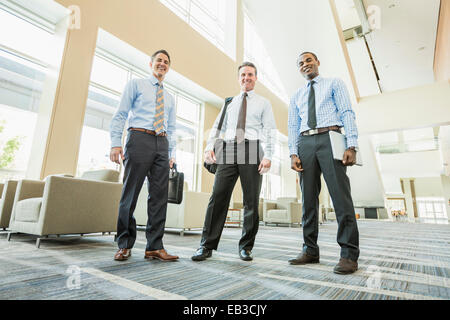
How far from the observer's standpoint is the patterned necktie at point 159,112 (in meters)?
1.83

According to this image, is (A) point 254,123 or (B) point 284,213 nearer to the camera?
(A) point 254,123

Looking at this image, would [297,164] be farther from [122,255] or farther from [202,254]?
[122,255]

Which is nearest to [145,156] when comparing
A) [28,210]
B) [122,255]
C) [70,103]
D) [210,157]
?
[210,157]

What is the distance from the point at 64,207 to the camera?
2.36 m

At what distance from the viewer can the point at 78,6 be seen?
4359 millimetres

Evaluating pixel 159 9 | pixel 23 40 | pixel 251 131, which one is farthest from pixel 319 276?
pixel 159 9

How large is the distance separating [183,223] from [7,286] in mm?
2661

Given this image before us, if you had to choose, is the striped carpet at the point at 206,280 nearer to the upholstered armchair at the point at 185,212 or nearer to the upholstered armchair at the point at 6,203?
the upholstered armchair at the point at 6,203

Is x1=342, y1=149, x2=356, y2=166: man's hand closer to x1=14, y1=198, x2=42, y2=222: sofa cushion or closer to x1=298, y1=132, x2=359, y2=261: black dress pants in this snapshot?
x1=298, y1=132, x2=359, y2=261: black dress pants

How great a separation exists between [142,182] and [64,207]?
3.71ft

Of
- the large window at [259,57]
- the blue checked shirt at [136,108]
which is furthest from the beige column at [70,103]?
the large window at [259,57]

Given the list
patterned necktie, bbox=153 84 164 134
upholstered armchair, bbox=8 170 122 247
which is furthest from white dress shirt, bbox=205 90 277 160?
upholstered armchair, bbox=8 170 122 247

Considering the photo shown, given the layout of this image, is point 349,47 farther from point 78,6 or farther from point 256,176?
point 256,176
